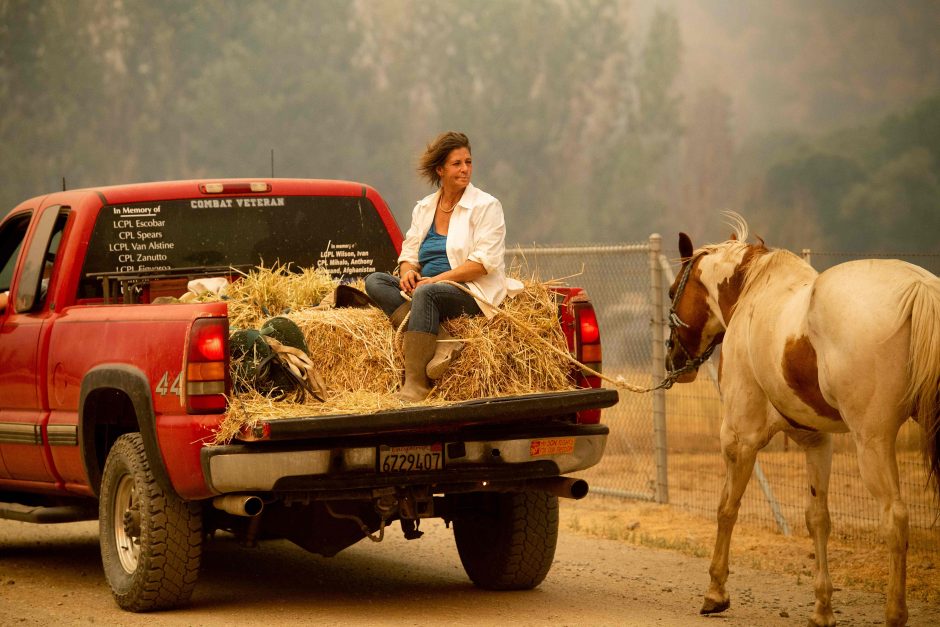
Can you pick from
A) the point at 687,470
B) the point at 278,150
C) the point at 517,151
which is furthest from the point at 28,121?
the point at 687,470

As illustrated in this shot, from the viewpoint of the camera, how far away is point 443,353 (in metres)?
6.73

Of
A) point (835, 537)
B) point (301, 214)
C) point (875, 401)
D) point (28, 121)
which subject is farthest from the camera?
point (28, 121)

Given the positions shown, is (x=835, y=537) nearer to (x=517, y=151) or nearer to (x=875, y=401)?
(x=875, y=401)

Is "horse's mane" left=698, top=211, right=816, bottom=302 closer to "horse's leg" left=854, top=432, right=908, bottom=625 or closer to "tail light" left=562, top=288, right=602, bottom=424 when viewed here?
"tail light" left=562, top=288, right=602, bottom=424

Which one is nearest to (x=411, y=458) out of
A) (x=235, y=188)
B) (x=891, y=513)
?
(x=891, y=513)

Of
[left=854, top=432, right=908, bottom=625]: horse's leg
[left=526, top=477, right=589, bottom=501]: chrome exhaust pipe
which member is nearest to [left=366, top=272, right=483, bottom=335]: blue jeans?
[left=526, top=477, right=589, bottom=501]: chrome exhaust pipe

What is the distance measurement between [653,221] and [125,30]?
2190 cm

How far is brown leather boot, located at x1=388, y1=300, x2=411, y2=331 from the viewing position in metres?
7.00

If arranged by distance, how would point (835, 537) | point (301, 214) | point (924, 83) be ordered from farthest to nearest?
1. point (924, 83)
2. point (835, 537)
3. point (301, 214)

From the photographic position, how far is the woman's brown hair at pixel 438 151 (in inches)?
288

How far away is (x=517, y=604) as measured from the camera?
7.27 m

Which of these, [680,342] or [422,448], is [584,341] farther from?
[680,342]

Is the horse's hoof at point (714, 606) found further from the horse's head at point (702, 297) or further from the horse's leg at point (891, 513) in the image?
the horse's head at point (702, 297)

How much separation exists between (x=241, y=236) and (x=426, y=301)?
1.87 metres
